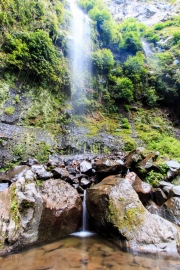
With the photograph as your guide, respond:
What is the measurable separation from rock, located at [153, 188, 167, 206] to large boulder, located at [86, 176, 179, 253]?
1.22 metres

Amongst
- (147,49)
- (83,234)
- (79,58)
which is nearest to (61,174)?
(83,234)

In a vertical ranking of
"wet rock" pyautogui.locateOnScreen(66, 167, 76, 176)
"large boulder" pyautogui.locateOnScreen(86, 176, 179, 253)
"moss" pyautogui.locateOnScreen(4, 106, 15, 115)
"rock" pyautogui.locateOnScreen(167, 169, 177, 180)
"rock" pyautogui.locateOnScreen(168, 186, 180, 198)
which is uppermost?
"moss" pyautogui.locateOnScreen(4, 106, 15, 115)

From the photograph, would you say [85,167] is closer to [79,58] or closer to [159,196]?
[159,196]

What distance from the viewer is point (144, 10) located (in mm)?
30141

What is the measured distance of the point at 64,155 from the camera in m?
9.66

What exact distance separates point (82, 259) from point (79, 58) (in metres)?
13.5

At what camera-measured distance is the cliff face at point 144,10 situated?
2833cm

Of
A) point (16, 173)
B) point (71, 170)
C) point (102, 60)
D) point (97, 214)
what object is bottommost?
point (97, 214)

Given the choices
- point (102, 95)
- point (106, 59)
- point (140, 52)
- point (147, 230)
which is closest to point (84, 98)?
A: point (102, 95)

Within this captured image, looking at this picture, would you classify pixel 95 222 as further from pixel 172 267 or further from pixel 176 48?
pixel 176 48

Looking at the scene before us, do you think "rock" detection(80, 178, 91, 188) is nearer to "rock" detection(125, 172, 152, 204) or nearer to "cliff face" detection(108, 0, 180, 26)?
"rock" detection(125, 172, 152, 204)

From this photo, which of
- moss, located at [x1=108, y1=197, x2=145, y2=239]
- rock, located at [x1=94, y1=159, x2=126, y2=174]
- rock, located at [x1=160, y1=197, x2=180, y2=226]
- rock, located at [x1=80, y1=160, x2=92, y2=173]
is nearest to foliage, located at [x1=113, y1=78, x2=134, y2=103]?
rock, located at [x1=80, y1=160, x2=92, y2=173]

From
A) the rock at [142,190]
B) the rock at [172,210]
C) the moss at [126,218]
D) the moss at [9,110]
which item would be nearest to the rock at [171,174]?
the rock at [142,190]

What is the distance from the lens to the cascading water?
1262 cm
